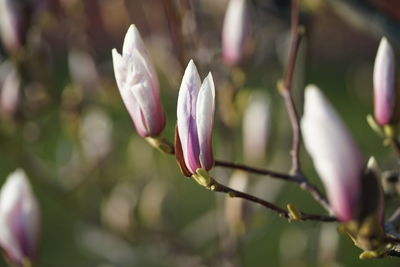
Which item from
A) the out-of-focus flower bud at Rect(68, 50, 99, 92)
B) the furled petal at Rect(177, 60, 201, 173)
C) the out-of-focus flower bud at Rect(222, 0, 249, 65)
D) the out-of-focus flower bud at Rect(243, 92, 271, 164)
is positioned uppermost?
the furled petal at Rect(177, 60, 201, 173)

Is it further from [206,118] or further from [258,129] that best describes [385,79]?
[258,129]

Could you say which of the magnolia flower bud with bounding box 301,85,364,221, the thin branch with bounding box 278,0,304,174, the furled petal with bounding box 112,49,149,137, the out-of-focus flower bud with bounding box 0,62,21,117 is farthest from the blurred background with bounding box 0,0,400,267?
the magnolia flower bud with bounding box 301,85,364,221

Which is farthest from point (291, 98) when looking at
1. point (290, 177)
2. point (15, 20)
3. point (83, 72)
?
point (83, 72)

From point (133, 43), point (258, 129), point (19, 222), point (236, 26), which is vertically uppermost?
point (133, 43)

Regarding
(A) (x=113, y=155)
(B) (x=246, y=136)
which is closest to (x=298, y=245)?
(B) (x=246, y=136)

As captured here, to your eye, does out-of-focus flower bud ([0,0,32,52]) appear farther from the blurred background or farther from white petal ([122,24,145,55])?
white petal ([122,24,145,55])

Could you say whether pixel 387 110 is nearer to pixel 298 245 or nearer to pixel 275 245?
pixel 298 245
